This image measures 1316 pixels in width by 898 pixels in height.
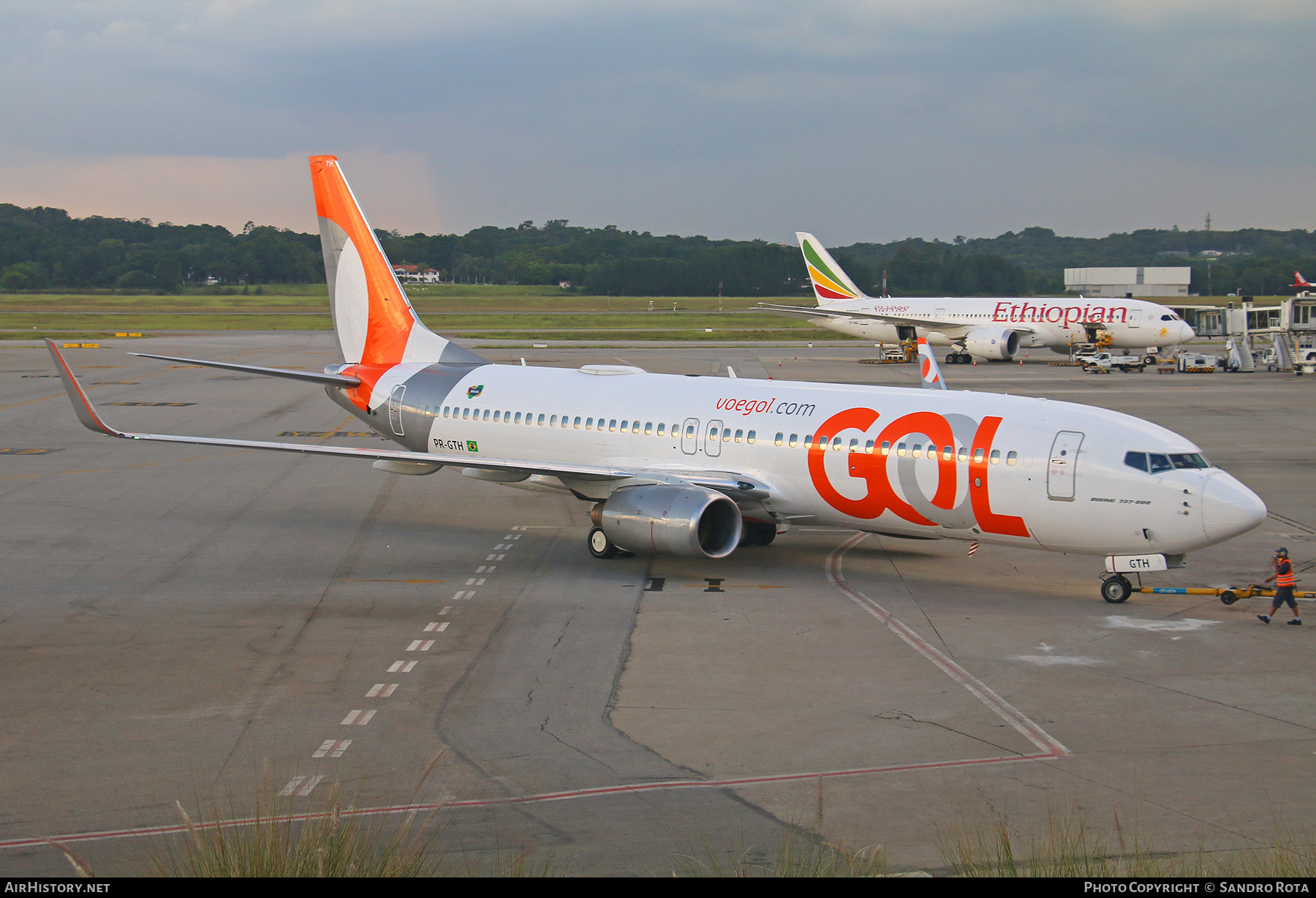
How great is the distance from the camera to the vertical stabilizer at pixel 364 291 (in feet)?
106

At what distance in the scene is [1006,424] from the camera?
2230 centimetres

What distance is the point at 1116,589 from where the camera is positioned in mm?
21344

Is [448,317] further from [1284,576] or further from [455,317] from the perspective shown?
[1284,576]

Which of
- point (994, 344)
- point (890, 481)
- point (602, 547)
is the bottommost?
point (602, 547)

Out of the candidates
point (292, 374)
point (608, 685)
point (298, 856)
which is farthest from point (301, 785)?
point (292, 374)

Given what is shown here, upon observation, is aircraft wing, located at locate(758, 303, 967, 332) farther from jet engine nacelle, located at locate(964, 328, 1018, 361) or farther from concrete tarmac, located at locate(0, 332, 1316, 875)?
concrete tarmac, located at locate(0, 332, 1316, 875)

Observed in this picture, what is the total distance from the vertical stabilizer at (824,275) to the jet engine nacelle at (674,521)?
69556 millimetres

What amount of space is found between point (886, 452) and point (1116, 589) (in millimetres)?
5008

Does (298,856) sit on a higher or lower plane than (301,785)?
higher

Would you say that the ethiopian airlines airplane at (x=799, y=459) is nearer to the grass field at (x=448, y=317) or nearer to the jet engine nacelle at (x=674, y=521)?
the jet engine nacelle at (x=674, y=521)

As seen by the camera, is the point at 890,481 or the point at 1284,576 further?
the point at 890,481

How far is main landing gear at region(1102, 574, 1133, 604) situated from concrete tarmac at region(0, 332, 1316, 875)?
82cm

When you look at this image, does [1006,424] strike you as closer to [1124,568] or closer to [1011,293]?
[1124,568]
